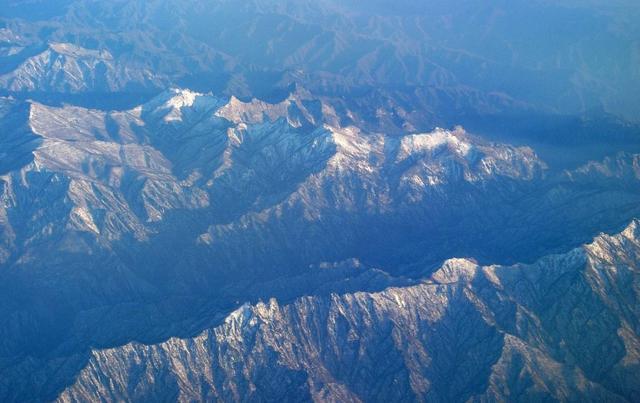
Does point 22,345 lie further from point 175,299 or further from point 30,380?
point 175,299

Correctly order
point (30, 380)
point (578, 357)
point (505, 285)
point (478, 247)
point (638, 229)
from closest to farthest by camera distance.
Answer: point (30, 380)
point (578, 357)
point (505, 285)
point (638, 229)
point (478, 247)

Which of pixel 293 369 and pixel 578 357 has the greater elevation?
pixel 578 357

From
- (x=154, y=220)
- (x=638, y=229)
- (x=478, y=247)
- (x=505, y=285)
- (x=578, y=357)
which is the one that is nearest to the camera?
(x=578, y=357)

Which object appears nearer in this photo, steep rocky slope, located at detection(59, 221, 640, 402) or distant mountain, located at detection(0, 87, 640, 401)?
steep rocky slope, located at detection(59, 221, 640, 402)

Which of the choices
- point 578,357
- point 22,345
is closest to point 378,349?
point 578,357

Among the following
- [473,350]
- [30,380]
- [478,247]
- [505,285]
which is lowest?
[30,380]

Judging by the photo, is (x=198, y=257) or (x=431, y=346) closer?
(x=431, y=346)

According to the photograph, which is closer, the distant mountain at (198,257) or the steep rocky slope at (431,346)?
the steep rocky slope at (431,346)

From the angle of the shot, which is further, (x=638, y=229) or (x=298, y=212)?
(x=298, y=212)
